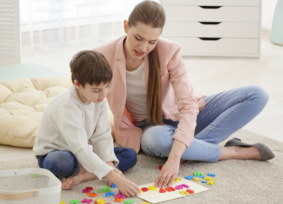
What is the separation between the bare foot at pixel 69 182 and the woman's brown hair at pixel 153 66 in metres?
0.37

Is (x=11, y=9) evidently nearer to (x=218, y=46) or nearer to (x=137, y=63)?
(x=137, y=63)

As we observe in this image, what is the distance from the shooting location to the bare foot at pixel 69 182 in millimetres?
1198

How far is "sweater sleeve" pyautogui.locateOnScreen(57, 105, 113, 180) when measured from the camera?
113 centimetres

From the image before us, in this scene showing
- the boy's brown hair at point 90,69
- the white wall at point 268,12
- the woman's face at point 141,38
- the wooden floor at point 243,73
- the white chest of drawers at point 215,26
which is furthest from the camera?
the white wall at point 268,12

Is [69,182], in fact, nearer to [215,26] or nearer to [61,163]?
[61,163]

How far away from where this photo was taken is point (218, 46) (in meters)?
3.34

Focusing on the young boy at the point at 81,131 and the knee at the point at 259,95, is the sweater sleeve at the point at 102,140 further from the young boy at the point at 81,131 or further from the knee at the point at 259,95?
the knee at the point at 259,95

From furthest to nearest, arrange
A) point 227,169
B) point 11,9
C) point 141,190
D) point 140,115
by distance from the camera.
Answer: point 11,9 < point 140,115 < point 227,169 < point 141,190

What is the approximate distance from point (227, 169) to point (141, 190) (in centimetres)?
36

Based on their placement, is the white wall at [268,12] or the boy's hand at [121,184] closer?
the boy's hand at [121,184]

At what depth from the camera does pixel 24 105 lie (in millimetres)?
1779

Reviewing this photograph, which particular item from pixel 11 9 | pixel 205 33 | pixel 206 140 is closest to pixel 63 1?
pixel 11 9

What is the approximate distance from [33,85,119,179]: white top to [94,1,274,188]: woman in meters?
0.19

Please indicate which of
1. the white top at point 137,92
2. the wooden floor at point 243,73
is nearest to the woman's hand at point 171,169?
the white top at point 137,92
